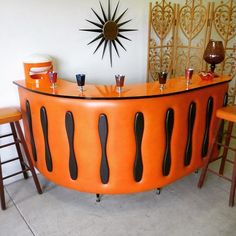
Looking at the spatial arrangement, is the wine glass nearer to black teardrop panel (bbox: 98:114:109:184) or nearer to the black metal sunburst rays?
the black metal sunburst rays

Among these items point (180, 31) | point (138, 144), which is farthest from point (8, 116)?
point (180, 31)

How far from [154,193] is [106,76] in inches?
60.0

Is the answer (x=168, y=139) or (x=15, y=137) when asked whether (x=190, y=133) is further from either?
(x=15, y=137)

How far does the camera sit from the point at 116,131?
1929 mm

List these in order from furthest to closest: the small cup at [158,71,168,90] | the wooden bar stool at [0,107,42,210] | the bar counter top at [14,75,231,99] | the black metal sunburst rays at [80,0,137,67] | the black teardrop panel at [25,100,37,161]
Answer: the black metal sunburst rays at [80,0,137,67]
the black teardrop panel at [25,100,37,161]
the wooden bar stool at [0,107,42,210]
the small cup at [158,71,168,90]
the bar counter top at [14,75,231,99]

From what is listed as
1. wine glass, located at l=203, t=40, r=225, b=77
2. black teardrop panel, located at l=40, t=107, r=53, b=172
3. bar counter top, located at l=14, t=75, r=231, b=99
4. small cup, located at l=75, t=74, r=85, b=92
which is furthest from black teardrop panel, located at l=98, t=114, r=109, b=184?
wine glass, located at l=203, t=40, r=225, b=77

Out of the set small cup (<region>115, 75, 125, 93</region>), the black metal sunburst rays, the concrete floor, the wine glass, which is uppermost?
the black metal sunburst rays

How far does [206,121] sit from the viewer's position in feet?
7.75

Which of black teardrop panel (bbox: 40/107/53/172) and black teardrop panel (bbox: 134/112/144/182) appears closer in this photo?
black teardrop panel (bbox: 134/112/144/182)

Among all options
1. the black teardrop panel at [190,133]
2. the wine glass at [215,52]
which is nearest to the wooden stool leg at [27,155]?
the black teardrop panel at [190,133]

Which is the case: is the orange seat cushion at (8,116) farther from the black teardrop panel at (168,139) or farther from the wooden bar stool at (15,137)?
the black teardrop panel at (168,139)

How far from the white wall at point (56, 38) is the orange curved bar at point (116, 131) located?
0.28 m

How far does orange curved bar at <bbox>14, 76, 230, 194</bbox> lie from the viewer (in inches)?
74.9

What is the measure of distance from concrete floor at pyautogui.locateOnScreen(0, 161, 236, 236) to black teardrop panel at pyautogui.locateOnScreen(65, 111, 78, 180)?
352mm
